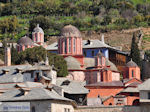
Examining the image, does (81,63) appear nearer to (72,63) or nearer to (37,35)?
(72,63)

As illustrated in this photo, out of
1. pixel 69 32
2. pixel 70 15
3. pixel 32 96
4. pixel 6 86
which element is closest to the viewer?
pixel 32 96

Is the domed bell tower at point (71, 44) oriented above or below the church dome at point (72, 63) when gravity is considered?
above

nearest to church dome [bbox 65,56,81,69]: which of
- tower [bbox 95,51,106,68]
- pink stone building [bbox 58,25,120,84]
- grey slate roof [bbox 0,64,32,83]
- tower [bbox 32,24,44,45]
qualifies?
pink stone building [bbox 58,25,120,84]

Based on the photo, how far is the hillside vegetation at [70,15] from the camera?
469 ft

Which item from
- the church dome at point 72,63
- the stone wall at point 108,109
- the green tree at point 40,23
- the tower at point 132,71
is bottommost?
the stone wall at point 108,109

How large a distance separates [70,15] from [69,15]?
48 cm

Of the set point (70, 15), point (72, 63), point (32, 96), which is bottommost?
point (32, 96)

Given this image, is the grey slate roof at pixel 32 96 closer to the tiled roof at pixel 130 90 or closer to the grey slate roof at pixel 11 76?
the grey slate roof at pixel 11 76

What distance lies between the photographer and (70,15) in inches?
6501

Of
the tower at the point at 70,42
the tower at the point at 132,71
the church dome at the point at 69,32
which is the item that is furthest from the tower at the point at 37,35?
the tower at the point at 132,71

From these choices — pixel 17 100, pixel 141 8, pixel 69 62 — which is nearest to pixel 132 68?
pixel 69 62

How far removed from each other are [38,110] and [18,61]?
35.1 metres

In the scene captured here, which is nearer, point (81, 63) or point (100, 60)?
point (100, 60)

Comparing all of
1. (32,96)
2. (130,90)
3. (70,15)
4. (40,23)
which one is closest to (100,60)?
(130,90)
